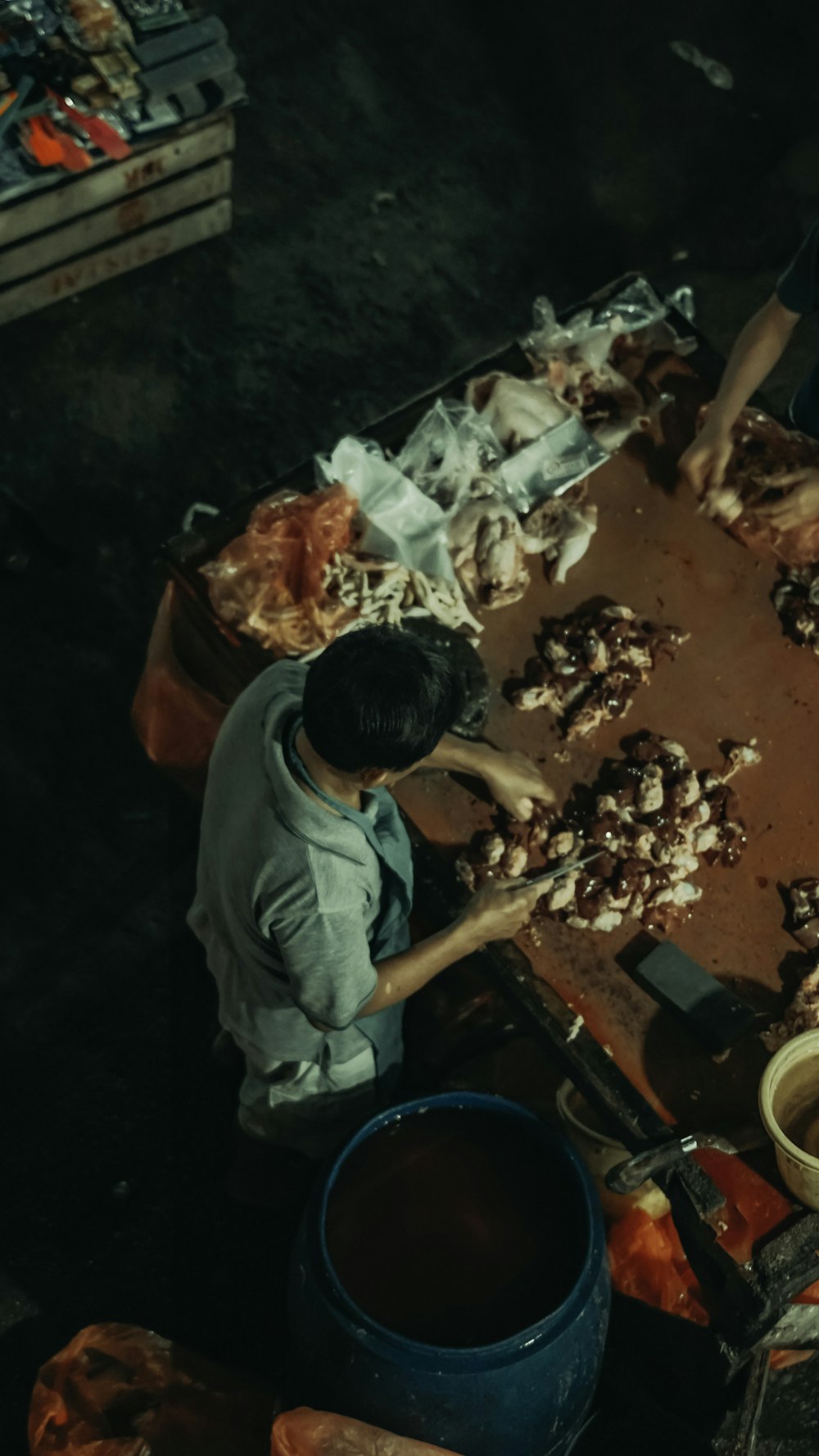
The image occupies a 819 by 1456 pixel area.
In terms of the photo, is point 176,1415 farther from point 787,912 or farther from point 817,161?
point 817,161

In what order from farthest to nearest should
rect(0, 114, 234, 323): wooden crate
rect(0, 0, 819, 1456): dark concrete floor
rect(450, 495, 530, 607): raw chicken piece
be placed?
rect(0, 114, 234, 323): wooden crate, rect(0, 0, 819, 1456): dark concrete floor, rect(450, 495, 530, 607): raw chicken piece

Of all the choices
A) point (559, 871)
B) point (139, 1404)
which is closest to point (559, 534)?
point (559, 871)

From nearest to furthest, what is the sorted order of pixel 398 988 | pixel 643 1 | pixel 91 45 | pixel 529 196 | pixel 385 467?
pixel 398 988, pixel 385 467, pixel 91 45, pixel 529 196, pixel 643 1

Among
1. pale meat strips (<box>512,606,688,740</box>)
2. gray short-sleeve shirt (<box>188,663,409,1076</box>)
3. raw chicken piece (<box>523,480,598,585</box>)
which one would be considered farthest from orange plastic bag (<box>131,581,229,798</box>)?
raw chicken piece (<box>523,480,598,585</box>)

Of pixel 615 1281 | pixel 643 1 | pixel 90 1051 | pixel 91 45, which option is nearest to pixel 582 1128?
pixel 615 1281

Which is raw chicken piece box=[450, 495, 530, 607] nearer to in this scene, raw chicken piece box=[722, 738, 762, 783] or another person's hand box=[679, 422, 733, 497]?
another person's hand box=[679, 422, 733, 497]

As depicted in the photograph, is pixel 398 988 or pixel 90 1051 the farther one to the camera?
pixel 90 1051

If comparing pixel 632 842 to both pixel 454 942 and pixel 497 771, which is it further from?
pixel 454 942
